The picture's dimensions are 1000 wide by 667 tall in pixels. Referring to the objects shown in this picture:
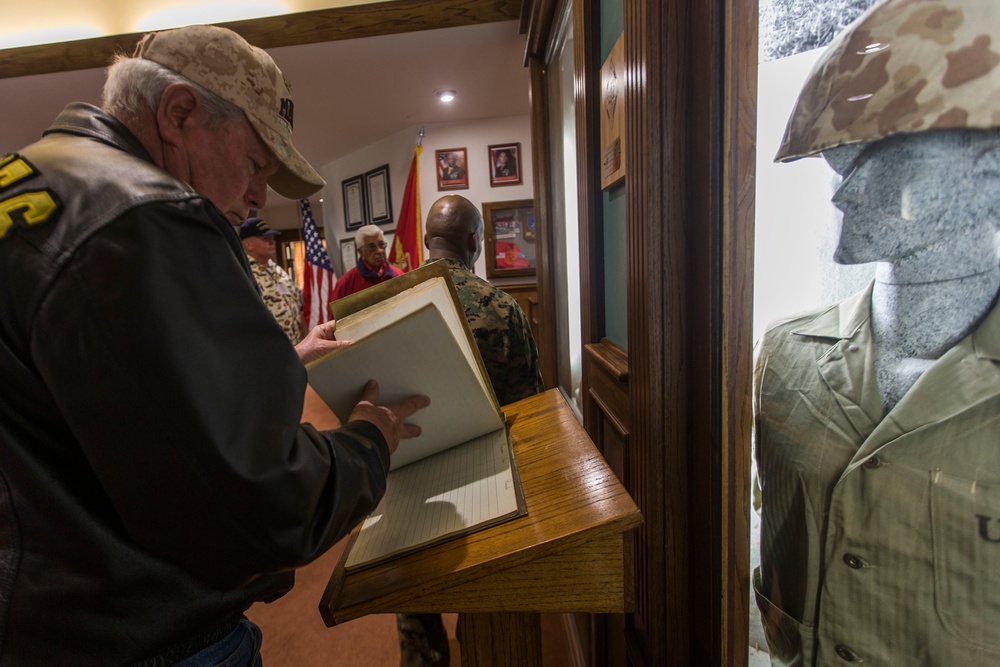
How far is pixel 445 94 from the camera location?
4102mm

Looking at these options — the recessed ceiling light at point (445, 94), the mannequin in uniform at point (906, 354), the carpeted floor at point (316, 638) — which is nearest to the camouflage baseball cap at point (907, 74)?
the mannequin in uniform at point (906, 354)

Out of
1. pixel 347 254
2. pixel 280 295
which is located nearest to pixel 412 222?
pixel 347 254

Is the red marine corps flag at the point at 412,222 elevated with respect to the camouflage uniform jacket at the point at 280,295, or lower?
elevated

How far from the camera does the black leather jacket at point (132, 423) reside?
0.51 meters

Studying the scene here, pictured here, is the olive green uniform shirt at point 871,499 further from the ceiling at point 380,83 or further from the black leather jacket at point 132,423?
the ceiling at point 380,83

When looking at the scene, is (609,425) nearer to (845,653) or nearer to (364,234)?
(845,653)

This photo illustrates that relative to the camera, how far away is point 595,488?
67 cm

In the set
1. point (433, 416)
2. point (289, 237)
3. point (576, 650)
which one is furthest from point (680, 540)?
point (289, 237)

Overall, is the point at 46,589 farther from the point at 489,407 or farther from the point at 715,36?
the point at 715,36

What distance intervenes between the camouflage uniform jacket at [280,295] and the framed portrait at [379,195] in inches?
74.5

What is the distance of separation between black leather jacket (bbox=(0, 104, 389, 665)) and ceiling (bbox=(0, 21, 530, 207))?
3028 millimetres

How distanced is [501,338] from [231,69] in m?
1.12

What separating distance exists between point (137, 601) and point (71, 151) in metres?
0.54

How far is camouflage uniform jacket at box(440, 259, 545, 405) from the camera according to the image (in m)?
1.69
